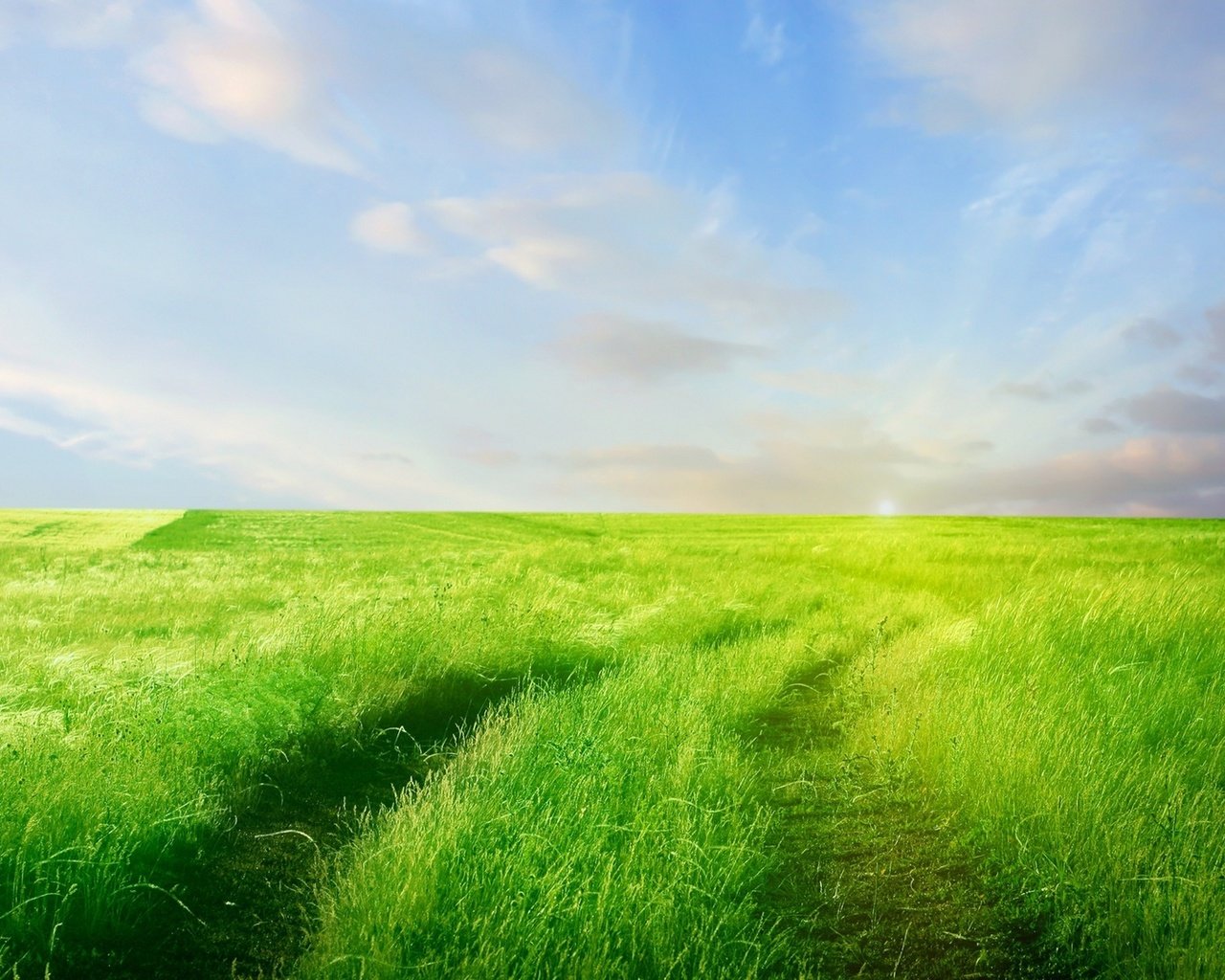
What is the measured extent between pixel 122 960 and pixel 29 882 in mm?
678

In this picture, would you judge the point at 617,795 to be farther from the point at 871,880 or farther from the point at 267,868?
the point at 267,868

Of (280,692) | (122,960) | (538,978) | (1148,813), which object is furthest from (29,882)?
(1148,813)

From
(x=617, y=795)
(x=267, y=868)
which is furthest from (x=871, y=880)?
(x=267, y=868)

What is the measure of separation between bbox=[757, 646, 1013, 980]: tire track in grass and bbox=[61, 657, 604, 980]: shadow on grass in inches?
100

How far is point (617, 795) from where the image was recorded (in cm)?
515

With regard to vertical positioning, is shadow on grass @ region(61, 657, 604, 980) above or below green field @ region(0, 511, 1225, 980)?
below

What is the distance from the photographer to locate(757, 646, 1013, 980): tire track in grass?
13.3ft

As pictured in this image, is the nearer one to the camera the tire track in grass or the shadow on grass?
the shadow on grass

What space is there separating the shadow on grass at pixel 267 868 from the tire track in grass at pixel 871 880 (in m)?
2.55

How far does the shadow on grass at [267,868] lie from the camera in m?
3.94

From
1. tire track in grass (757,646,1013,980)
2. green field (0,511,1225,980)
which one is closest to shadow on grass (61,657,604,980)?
green field (0,511,1225,980)

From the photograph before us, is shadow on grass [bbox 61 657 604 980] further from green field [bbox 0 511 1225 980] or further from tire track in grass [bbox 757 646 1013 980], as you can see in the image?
tire track in grass [bbox 757 646 1013 980]

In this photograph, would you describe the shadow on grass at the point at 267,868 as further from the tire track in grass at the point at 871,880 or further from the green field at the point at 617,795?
the tire track in grass at the point at 871,880

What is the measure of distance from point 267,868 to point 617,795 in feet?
7.05
